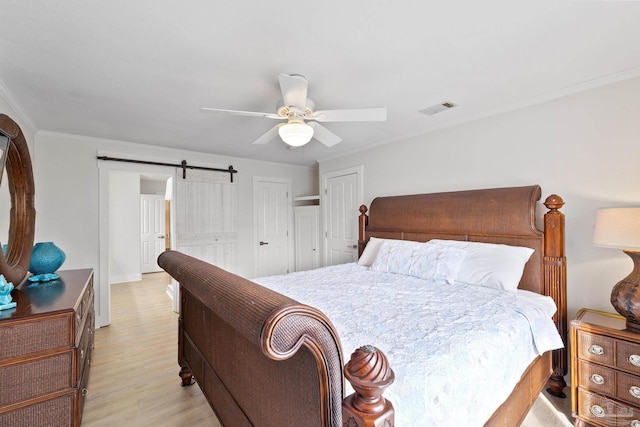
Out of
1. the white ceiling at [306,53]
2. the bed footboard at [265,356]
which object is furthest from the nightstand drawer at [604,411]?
the white ceiling at [306,53]

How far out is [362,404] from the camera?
71 centimetres

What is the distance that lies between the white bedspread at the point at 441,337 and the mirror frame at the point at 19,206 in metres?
1.74

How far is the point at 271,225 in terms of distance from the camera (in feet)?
16.4

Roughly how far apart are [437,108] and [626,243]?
1.69 metres

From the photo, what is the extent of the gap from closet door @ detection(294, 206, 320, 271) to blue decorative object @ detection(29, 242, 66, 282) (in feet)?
10.9

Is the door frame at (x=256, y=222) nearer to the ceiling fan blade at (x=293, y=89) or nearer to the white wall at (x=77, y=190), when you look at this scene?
the white wall at (x=77, y=190)

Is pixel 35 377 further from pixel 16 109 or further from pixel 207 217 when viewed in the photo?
pixel 207 217

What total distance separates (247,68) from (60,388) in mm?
2164

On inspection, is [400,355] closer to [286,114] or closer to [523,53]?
[286,114]

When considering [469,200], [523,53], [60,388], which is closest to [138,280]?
[60,388]

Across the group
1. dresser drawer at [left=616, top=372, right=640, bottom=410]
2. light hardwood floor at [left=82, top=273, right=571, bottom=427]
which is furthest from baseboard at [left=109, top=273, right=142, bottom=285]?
dresser drawer at [left=616, top=372, right=640, bottom=410]

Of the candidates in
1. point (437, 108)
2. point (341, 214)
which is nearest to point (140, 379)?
point (341, 214)

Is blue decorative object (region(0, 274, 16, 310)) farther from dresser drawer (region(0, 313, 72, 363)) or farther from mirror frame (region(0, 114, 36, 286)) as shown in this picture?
mirror frame (region(0, 114, 36, 286))

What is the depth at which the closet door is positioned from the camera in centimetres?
482
